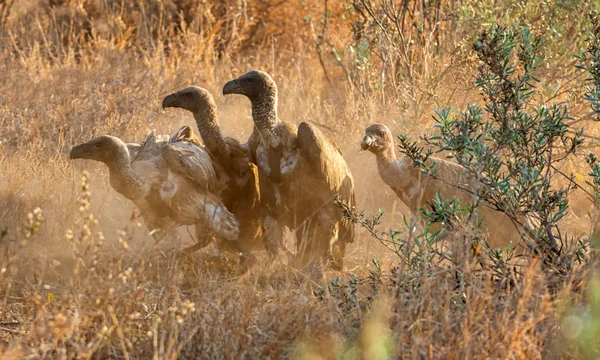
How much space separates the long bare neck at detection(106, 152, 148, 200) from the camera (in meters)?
6.39

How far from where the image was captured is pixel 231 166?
6934 mm

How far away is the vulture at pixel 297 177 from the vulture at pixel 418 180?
30 centimetres

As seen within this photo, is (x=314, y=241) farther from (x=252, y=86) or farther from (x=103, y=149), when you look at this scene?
(x=103, y=149)

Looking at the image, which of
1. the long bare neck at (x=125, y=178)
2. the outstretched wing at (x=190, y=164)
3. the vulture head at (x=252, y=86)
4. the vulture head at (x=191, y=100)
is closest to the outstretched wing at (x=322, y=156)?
the vulture head at (x=252, y=86)

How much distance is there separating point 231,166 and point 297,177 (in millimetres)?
565

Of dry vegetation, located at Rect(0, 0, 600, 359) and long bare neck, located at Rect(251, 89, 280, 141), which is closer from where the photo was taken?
dry vegetation, located at Rect(0, 0, 600, 359)

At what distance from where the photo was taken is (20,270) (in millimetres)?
6398

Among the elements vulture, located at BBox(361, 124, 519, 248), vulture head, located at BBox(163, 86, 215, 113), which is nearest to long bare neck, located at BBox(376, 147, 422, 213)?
vulture, located at BBox(361, 124, 519, 248)

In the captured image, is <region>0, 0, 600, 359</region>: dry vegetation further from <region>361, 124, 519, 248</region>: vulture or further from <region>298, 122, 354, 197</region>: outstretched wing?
<region>298, 122, 354, 197</region>: outstretched wing

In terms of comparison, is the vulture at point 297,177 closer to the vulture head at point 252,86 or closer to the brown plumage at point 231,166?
the vulture head at point 252,86

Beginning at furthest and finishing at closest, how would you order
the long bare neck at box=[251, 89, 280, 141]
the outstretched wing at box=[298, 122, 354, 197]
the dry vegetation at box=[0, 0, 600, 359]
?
1. the long bare neck at box=[251, 89, 280, 141]
2. the outstretched wing at box=[298, 122, 354, 197]
3. the dry vegetation at box=[0, 0, 600, 359]

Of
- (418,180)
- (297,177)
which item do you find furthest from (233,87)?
(418,180)

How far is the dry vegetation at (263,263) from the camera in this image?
157 inches

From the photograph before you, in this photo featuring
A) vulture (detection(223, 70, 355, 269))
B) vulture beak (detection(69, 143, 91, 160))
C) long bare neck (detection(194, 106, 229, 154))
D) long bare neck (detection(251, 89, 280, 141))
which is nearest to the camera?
vulture beak (detection(69, 143, 91, 160))
